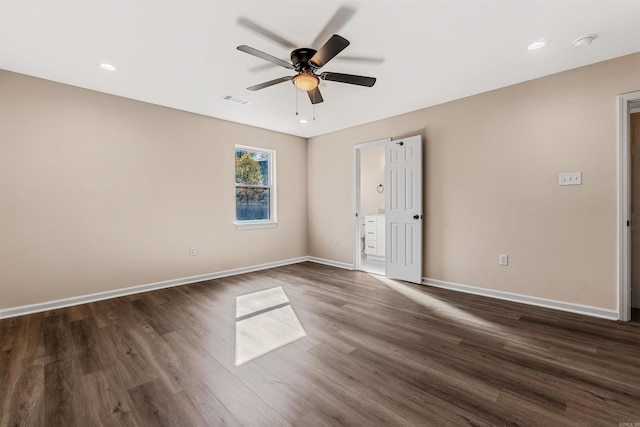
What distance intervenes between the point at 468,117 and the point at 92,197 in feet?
16.1

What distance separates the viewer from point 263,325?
2734mm

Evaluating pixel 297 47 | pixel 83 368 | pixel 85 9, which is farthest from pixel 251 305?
pixel 85 9

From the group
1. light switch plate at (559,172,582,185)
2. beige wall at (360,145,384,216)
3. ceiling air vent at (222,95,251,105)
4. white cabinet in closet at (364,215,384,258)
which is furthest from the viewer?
beige wall at (360,145,384,216)

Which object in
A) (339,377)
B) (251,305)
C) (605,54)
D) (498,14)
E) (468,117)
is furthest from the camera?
(468,117)

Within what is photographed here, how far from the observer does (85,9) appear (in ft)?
6.63

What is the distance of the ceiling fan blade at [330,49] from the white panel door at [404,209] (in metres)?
2.26

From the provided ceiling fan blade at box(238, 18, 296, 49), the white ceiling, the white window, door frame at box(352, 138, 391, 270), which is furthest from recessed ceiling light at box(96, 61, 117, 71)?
door frame at box(352, 138, 391, 270)

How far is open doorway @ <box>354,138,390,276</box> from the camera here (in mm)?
5078

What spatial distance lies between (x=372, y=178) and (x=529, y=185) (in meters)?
3.78

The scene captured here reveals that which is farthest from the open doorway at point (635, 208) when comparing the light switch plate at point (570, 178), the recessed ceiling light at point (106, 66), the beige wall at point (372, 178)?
the recessed ceiling light at point (106, 66)

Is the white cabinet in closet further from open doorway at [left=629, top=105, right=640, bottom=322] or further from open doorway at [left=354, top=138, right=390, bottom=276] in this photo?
open doorway at [left=629, top=105, right=640, bottom=322]

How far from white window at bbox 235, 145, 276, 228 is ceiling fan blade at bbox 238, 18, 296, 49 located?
2.68 m

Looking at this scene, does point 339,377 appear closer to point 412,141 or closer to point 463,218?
point 463,218

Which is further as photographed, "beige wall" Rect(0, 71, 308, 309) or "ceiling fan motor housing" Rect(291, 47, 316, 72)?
"beige wall" Rect(0, 71, 308, 309)
